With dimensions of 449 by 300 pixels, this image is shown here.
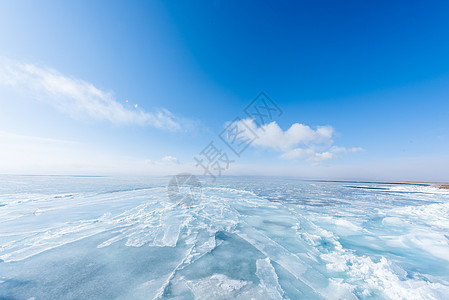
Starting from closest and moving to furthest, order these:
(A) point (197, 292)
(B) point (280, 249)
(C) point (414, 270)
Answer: (A) point (197, 292) → (C) point (414, 270) → (B) point (280, 249)

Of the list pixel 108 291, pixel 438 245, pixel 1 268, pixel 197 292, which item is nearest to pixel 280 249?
pixel 197 292

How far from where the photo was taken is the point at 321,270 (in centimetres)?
432

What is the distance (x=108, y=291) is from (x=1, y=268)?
338cm

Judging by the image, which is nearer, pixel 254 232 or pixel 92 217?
pixel 254 232

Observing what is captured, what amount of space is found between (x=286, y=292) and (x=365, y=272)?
243 centimetres

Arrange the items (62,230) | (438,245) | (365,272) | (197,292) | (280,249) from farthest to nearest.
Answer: (62,230) → (438,245) → (280,249) → (365,272) → (197,292)

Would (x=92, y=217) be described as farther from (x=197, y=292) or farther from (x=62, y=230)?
(x=197, y=292)

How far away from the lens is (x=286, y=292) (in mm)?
3420

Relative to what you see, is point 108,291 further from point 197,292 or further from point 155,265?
point 197,292

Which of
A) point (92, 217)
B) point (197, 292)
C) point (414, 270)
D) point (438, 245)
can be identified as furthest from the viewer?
point (92, 217)

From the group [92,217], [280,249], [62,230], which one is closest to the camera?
[280,249]

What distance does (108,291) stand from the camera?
3395 millimetres

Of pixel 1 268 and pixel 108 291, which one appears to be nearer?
pixel 108 291

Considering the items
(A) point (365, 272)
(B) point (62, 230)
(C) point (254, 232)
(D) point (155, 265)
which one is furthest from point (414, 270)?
(B) point (62, 230)
